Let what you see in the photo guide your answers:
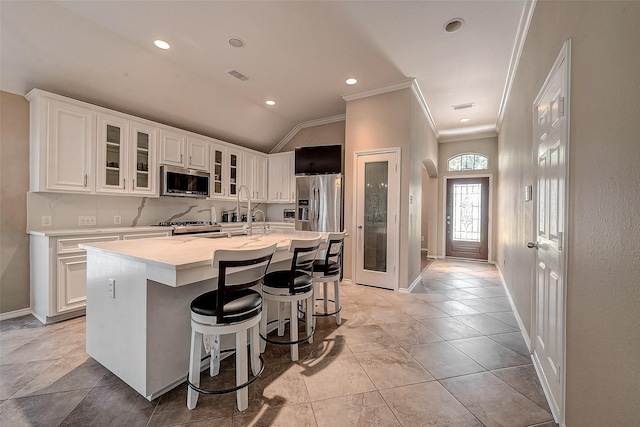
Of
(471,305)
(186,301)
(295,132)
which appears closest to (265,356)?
Result: (186,301)

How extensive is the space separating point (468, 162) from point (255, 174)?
5.12 m

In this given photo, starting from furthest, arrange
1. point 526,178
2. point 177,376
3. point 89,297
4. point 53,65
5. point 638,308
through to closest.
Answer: point 53,65, point 526,178, point 89,297, point 177,376, point 638,308

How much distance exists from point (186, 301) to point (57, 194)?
9.07 feet

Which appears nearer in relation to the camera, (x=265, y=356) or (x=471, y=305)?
(x=265, y=356)

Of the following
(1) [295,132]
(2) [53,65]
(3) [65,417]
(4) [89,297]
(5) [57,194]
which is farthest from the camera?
(1) [295,132]

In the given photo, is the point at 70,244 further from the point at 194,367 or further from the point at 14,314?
the point at 194,367

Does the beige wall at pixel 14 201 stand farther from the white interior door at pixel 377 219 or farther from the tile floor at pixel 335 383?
the white interior door at pixel 377 219

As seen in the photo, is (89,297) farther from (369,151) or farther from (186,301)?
(369,151)

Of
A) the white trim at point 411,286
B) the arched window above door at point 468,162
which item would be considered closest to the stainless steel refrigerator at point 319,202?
the white trim at point 411,286

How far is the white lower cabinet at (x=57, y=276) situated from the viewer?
2789mm

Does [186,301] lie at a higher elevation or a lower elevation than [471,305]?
higher

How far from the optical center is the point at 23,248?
3.03 meters

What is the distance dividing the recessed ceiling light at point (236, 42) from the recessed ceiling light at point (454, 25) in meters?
2.16

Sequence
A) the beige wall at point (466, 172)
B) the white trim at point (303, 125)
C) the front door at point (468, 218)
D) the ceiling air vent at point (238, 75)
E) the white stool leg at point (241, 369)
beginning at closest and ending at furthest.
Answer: the white stool leg at point (241, 369) < the ceiling air vent at point (238, 75) < the white trim at point (303, 125) < the beige wall at point (466, 172) < the front door at point (468, 218)
